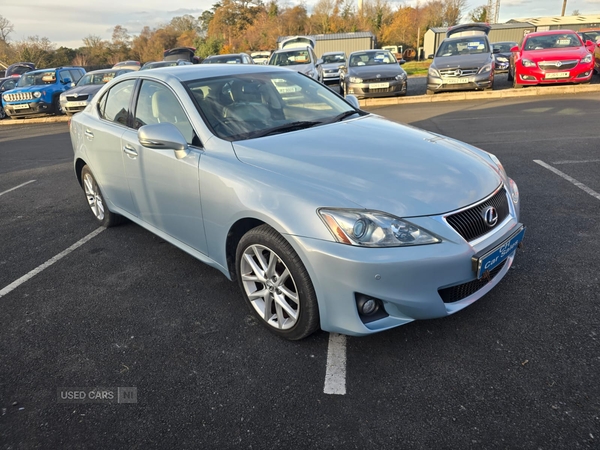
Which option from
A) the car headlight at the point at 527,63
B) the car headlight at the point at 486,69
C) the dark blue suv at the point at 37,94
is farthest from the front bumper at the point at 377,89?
the dark blue suv at the point at 37,94

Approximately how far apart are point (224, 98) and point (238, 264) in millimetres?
1331

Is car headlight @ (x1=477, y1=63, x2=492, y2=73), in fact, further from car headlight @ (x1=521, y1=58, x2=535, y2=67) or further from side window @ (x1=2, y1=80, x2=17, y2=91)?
side window @ (x1=2, y1=80, x2=17, y2=91)

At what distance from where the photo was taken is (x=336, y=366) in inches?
104

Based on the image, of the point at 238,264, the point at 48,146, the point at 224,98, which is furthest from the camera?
the point at 48,146

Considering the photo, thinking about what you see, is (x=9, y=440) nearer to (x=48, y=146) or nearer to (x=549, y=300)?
(x=549, y=300)

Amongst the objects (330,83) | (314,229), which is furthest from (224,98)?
(330,83)

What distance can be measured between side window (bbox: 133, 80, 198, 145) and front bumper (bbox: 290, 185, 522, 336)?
1446 mm

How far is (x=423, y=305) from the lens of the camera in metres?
2.49

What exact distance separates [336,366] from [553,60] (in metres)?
13.1

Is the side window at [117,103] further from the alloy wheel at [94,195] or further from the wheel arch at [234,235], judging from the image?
the wheel arch at [234,235]

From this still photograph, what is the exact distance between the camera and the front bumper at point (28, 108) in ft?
54.2

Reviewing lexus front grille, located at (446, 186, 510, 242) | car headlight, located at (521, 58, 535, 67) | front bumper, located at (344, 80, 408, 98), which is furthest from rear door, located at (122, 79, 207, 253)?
car headlight, located at (521, 58, 535, 67)

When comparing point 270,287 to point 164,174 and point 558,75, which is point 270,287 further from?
point 558,75

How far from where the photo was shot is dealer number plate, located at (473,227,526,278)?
253 centimetres
